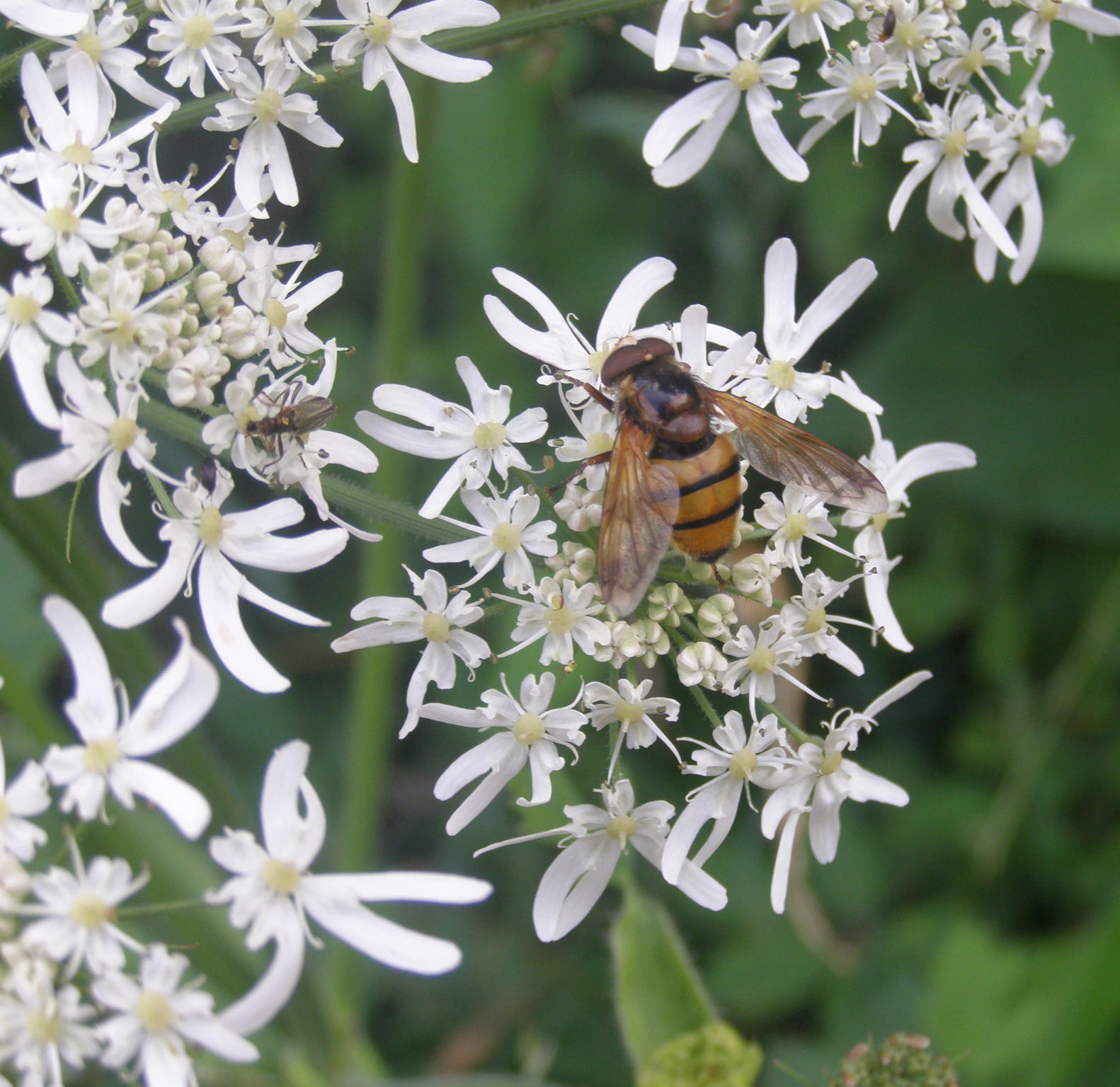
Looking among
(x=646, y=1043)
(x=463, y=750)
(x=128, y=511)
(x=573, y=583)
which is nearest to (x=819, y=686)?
(x=463, y=750)

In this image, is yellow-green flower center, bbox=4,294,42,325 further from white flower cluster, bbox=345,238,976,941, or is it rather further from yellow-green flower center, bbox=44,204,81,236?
white flower cluster, bbox=345,238,976,941

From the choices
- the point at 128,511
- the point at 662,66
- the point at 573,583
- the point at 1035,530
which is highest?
the point at 662,66

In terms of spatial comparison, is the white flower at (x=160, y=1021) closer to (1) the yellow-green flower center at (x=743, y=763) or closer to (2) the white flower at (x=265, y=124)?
(1) the yellow-green flower center at (x=743, y=763)

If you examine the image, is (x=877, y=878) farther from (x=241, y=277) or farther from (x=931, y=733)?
(x=241, y=277)

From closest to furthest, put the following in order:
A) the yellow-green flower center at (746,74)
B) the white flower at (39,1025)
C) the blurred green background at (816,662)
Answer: the white flower at (39,1025)
the yellow-green flower center at (746,74)
the blurred green background at (816,662)

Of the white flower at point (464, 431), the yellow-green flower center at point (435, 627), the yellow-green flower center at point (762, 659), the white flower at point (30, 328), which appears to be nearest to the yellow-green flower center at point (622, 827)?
the yellow-green flower center at point (762, 659)

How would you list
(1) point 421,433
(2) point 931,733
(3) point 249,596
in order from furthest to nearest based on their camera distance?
(2) point 931,733 → (1) point 421,433 → (3) point 249,596
